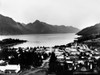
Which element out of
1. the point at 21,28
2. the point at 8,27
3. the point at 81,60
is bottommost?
the point at 81,60

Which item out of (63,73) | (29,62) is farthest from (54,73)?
(29,62)

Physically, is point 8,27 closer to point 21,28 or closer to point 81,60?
point 21,28

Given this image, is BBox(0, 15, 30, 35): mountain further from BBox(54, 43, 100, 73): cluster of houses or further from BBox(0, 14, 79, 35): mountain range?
BBox(54, 43, 100, 73): cluster of houses

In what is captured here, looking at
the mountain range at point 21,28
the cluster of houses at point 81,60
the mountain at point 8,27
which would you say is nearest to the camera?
the cluster of houses at point 81,60

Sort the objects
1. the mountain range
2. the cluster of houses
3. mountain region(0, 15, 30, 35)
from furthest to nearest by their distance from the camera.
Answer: the mountain range → mountain region(0, 15, 30, 35) → the cluster of houses

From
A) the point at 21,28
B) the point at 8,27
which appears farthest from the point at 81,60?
the point at 21,28

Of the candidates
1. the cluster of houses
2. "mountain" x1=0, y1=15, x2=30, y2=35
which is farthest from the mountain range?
the cluster of houses

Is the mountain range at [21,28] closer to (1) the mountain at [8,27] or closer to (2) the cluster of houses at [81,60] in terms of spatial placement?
(1) the mountain at [8,27]

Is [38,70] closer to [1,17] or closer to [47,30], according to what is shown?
[1,17]

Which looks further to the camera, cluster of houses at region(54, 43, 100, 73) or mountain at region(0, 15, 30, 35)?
mountain at region(0, 15, 30, 35)

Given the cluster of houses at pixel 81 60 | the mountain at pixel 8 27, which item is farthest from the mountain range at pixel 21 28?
the cluster of houses at pixel 81 60

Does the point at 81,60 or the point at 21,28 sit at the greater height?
the point at 21,28
